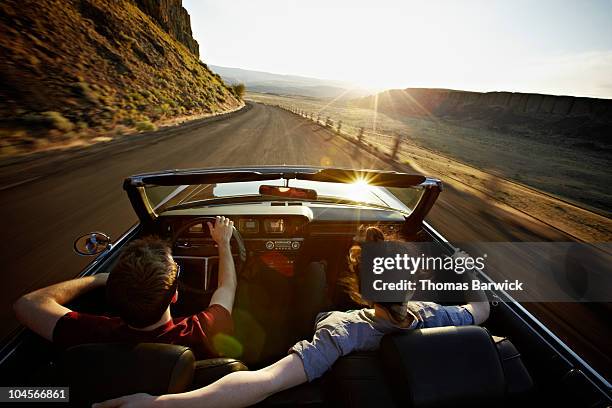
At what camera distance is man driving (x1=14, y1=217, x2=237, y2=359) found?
56.6 inches

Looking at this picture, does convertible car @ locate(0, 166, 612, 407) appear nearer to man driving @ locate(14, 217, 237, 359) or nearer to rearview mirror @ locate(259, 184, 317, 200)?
rearview mirror @ locate(259, 184, 317, 200)

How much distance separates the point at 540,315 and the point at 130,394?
484 cm

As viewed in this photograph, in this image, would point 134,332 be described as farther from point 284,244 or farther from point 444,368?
point 284,244

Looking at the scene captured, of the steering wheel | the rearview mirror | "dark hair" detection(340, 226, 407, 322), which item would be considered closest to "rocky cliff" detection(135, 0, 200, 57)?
the steering wheel

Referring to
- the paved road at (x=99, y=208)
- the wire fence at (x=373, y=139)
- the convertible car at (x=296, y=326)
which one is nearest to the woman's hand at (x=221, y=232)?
the convertible car at (x=296, y=326)

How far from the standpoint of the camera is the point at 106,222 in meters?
6.21

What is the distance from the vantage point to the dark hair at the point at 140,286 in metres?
1.42

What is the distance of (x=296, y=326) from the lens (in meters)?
2.67

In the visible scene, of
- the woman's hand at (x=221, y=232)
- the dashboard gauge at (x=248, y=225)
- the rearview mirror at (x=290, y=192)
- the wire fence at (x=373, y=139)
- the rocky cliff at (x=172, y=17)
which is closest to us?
the woman's hand at (x=221, y=232)

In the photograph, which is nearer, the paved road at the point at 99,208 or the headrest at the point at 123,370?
the headrest at the point at 123,370

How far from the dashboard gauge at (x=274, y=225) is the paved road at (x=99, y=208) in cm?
286

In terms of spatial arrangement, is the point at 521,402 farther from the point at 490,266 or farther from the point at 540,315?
the point at 490,266

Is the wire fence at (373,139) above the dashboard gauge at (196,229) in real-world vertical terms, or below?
below

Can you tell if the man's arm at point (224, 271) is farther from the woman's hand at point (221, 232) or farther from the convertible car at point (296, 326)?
the convertible car at point (296, 326)
